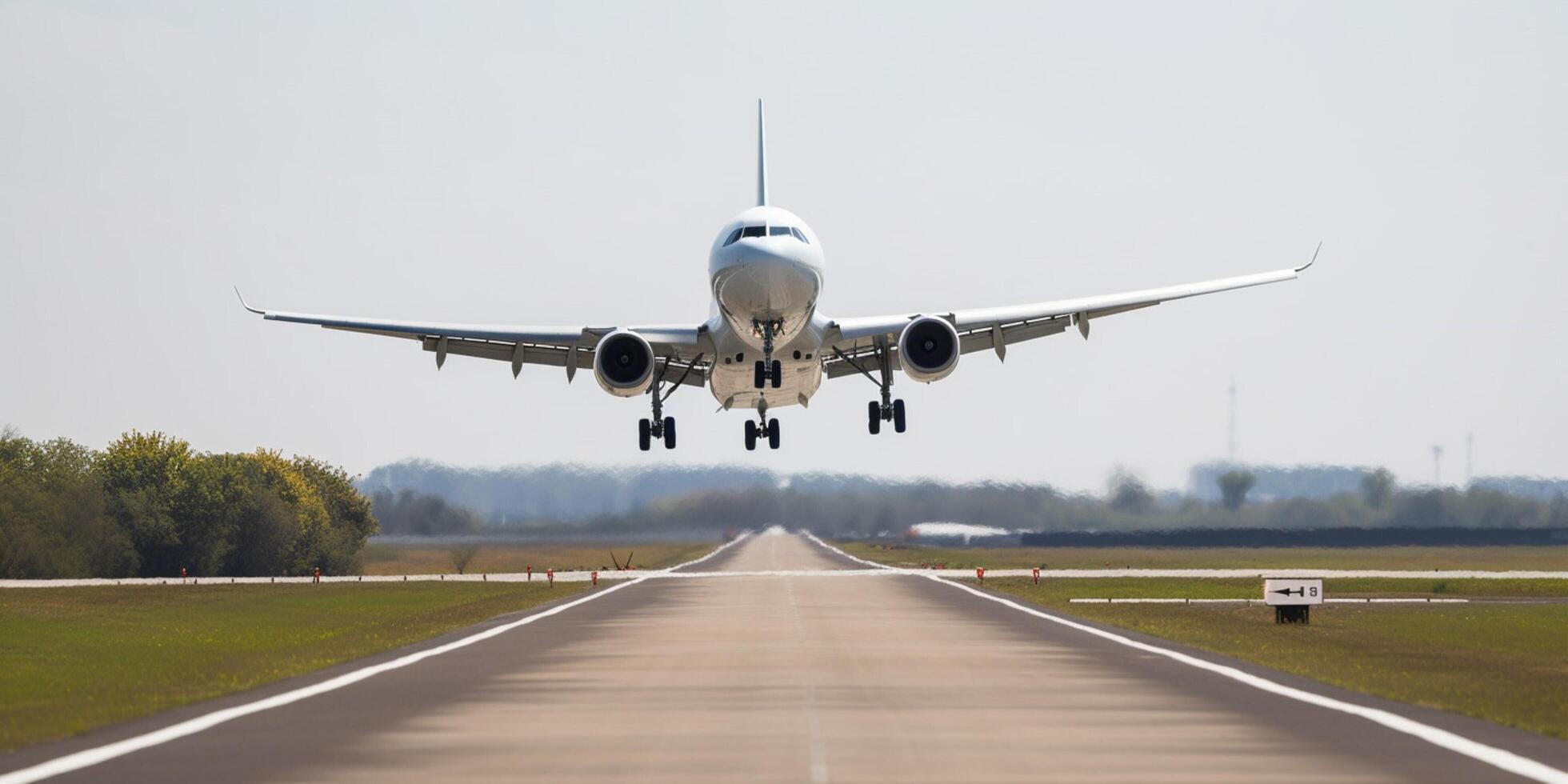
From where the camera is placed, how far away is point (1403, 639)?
1571 inches

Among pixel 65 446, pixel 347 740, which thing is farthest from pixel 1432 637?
pixel 65 446

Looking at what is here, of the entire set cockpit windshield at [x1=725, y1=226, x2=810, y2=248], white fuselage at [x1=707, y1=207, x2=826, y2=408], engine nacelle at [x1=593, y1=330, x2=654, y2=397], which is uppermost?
cockpit windshield at [x1=725, y1=226, x2=810, y2=248]

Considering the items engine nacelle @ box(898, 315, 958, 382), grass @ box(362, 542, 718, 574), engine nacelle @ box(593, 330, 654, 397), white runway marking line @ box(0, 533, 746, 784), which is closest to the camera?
white runway marking line @ box(0, 533, 746, 784)

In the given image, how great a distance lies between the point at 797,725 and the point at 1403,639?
25.1 metres

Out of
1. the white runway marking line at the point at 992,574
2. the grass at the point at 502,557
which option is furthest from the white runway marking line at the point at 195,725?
the grass at the point at 502,557

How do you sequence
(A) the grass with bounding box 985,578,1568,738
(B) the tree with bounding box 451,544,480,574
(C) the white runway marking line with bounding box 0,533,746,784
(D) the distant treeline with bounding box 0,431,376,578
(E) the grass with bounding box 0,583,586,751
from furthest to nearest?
(D) the distant treeline with bounding box 0,431,376,578, (B) the tree with bounding box 451,544,480,574, (A) the grass with bounding box 985,578,1568,738, (E) the grass with bounding box 0,583,586,751, (C) the white runway marking line with bounding box 0,533,746,784

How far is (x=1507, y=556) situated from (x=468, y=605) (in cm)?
5776

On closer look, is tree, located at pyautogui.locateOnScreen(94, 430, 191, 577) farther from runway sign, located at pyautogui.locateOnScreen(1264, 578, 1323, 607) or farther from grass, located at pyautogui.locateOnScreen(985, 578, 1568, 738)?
runway sign, located at pyautogui.locateOnScreen(1264, 578, 1323, 607)

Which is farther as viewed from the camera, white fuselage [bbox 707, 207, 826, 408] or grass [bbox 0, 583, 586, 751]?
white fuselage [bbox 707, 207, 826, 408]

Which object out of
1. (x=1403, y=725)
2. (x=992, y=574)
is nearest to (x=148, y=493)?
(x=992, y=574)

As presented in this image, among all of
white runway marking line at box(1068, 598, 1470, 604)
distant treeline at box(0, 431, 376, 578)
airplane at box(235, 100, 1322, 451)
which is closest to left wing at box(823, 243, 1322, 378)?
airplane at box(235, 100, 1322, 451)

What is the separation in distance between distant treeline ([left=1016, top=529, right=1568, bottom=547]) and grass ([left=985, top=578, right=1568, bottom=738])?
2144 cm

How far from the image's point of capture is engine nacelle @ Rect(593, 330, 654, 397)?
43.8 meters

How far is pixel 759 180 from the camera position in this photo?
6309cm
